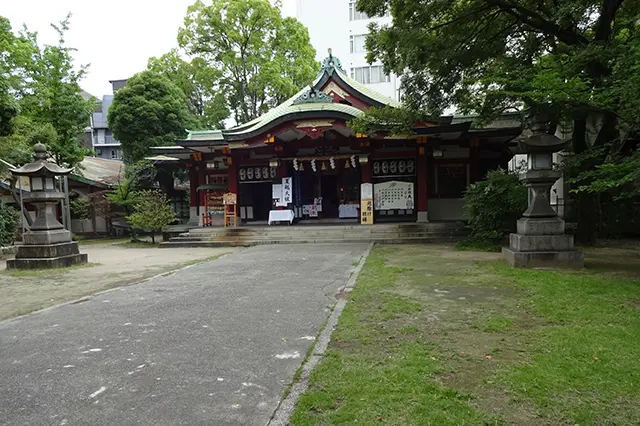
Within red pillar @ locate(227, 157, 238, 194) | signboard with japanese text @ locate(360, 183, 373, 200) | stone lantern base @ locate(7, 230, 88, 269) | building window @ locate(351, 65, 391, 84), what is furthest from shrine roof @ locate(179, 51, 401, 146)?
building window @ locate(351, 65, 391, 84)

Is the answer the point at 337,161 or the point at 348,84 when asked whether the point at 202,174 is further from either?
the point at 348,84

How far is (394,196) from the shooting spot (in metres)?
17.5

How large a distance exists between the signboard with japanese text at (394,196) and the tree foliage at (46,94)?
46.8 feet

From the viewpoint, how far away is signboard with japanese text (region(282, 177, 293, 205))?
1798 cm

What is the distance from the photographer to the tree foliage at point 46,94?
1755cm

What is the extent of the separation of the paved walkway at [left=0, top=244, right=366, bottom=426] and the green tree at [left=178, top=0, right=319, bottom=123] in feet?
67.8

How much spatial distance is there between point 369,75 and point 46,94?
83.9 ft

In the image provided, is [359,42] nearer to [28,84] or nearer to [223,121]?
[223,121]

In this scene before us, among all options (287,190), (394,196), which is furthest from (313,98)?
(394,196)

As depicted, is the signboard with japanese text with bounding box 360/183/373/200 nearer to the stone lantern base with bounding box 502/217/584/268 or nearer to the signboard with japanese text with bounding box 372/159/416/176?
the signboard with japanese text with bounding box 372/159/416/176

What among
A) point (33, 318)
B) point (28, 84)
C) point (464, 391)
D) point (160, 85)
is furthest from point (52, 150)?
point (464, 391)

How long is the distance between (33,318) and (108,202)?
16.8m

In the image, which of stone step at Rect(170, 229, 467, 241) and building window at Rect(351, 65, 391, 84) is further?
building window at Rect(351, 65, 391, 84)

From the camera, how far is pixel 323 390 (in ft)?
10.9
